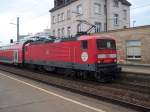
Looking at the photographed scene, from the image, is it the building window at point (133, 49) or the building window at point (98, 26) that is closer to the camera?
the building window at point (133, 49)

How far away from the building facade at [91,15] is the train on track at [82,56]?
2131 cm

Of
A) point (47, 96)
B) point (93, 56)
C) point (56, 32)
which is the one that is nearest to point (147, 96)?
point (47, 96)

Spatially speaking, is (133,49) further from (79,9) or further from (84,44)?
(79,9)

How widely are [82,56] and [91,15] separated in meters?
28.5

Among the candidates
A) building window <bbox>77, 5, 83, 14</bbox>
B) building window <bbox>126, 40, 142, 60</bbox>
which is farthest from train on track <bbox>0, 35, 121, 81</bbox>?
building window <bbox>77, 5, 83, 14</bbox>

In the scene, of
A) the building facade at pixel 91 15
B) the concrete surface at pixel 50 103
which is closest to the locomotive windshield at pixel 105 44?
the concrete surface at pixel 50 103

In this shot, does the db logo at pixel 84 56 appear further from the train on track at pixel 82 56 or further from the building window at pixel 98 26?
the building window at pixel 98 26

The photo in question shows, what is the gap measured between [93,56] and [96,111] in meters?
8.00

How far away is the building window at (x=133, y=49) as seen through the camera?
31.2 m

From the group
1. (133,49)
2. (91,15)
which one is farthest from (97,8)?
(133,49)

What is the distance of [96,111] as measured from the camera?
10172mm

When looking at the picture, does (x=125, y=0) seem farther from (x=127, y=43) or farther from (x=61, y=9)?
(x=127, y=43)

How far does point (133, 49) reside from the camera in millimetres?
31797

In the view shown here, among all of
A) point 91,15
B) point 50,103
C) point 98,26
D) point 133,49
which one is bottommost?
point 50,103
